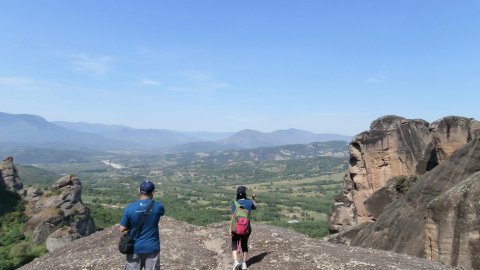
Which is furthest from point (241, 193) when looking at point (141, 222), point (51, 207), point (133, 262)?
point (51, 207)

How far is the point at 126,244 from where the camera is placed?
13.3 metres

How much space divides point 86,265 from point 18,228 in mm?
73421

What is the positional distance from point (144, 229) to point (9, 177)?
→ 100 metres

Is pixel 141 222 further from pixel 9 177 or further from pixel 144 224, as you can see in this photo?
pixel 9 177

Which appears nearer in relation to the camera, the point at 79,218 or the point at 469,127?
the point at 469,127

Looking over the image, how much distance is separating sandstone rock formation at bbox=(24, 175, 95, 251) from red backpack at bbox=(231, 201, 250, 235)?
6488 centimetres

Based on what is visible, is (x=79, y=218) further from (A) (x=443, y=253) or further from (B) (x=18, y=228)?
(A) (x=443, y=253)

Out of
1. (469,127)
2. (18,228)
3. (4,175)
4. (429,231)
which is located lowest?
(18,228)

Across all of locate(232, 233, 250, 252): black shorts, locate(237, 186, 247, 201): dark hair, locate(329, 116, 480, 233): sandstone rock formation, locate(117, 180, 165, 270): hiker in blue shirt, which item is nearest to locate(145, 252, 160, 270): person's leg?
locate(117, 180, 165, 270): hiker in blue shirt

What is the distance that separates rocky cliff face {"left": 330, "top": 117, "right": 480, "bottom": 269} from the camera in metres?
22.9

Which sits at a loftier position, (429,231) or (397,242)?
(429,231)

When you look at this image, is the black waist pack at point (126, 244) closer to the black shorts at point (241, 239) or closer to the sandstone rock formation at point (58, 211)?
the black shorts at point (241, 239)

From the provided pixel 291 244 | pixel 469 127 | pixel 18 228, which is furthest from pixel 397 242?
pixel 18 228

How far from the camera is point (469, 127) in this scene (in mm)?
42594
